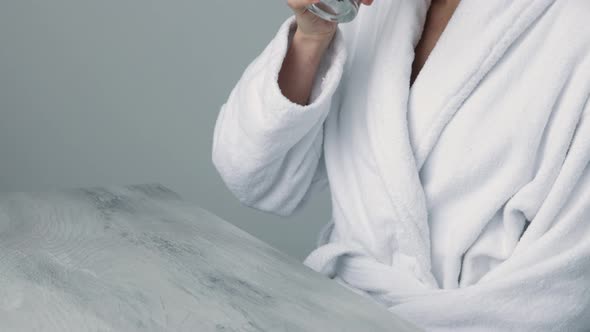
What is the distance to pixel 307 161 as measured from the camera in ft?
3.75

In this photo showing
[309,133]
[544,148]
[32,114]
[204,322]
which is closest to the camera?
[204,322]

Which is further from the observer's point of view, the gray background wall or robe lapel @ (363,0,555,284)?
the gray background wall

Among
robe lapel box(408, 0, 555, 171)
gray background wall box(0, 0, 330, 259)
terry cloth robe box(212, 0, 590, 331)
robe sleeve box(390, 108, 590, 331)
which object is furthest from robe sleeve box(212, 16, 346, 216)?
gray background wall box(0, 0, 330, 259)

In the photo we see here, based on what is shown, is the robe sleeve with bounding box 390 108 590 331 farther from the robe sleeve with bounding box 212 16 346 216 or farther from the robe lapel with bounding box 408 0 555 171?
the robe sleeve with bounding box 212 16 346 216

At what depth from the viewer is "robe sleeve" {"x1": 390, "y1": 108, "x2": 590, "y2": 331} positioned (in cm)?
95

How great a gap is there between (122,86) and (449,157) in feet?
4.12

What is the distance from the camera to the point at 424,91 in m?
1.06

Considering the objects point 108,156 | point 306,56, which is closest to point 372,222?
point 306,56

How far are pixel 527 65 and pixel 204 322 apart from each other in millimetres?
534

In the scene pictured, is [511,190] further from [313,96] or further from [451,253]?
[313,96]

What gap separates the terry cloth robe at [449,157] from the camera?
3.17 feet

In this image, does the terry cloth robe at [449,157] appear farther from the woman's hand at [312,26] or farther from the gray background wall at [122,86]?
the gray background wall at [122,86]

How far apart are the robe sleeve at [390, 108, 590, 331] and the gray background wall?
121 cm

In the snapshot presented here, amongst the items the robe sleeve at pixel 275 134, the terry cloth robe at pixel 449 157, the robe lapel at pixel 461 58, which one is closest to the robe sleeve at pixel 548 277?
the terry cloth robe at pixel 449 157
